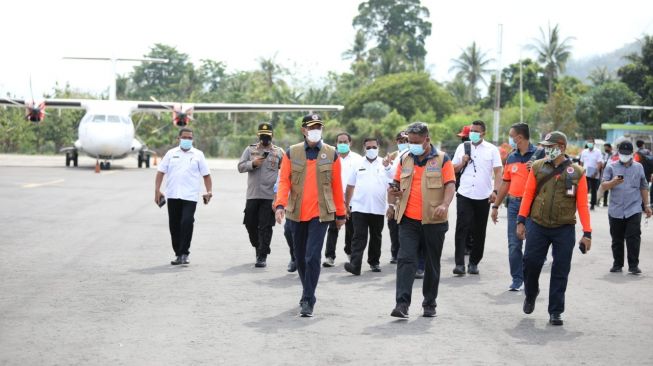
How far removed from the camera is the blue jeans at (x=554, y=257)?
26.4ft

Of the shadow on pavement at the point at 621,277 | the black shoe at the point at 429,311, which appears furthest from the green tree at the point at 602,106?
the black shoe at the point at 429,311

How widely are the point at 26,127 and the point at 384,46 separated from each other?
45.1m

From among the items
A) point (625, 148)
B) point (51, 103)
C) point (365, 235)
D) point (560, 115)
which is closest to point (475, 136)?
point (365, 235)

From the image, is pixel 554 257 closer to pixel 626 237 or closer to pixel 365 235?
pixel 365 235

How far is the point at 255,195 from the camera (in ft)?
38.3

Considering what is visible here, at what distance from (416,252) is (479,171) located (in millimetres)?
3084

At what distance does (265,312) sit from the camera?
834cm

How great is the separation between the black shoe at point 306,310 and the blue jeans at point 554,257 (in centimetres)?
194

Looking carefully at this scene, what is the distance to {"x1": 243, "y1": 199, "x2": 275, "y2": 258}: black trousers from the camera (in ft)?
37.9

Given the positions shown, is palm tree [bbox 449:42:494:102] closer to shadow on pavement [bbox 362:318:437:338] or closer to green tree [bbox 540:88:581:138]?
green tree [bbox 540:88:581:138]

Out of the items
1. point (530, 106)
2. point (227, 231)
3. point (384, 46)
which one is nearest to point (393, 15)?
point (384, 46)

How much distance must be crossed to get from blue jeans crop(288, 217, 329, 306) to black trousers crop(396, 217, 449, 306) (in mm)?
718

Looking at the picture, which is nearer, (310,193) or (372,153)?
(310,193)

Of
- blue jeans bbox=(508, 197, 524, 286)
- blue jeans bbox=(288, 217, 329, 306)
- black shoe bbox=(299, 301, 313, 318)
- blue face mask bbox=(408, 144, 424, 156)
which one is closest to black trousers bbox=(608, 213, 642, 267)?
blue jeans bbox=(508, 197, 524, 286)
